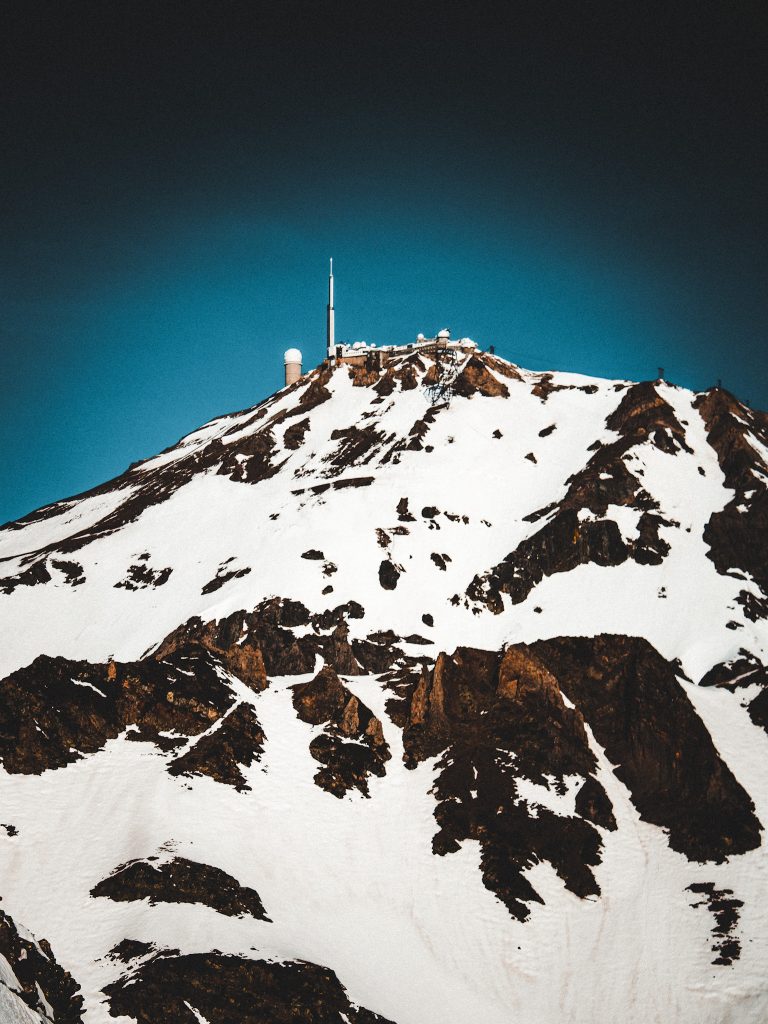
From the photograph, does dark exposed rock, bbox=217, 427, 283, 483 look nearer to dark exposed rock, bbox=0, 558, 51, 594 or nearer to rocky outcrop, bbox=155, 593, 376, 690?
dark exposed rock, bbox=0, 558, 51, 594

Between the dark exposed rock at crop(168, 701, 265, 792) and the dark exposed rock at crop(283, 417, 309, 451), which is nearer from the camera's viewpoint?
the dark exposed rock at crop(168, 701, 265, 792)

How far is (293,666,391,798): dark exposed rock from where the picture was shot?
1999 inches

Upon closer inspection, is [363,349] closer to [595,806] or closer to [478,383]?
[478,383]

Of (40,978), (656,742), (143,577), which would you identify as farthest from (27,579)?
(40,978)

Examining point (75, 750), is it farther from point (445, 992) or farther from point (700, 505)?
point (700, 505)

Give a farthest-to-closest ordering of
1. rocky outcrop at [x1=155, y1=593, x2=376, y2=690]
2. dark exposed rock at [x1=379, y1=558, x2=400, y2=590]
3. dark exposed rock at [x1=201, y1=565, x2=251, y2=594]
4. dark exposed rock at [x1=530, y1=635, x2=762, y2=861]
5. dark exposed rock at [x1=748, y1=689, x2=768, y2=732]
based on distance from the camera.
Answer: dark exposed rock at [x1=201, y1=565, x2=251, y2=594] → dark exposed rock at [x1=379, y1=558, x2=400, y2=590] → rocky outcrop at [x1=155, y1=593, x2=376, y2=690] → dark exposed rock at [x1=748, y1=689, x2=768, y2=732] → dark exposed rock at [x1=530, y1=635, x2=762, y2=861]

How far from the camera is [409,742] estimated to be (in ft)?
184

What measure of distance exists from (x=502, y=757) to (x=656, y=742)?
10.8 m

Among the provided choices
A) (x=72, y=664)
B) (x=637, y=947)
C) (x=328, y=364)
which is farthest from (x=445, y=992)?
(x=328, y=364)

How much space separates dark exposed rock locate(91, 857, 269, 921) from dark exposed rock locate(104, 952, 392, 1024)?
481 centimetres

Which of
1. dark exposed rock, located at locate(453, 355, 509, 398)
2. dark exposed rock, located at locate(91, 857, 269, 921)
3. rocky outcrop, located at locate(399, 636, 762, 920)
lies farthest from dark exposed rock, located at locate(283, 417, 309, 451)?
dark exposed rock, located at locate(91, 857, 269, 921)

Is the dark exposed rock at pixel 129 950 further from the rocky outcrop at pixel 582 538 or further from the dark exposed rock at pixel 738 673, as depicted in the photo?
the rocky outcrop at pixel 582 538

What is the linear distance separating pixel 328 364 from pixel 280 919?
120 meters

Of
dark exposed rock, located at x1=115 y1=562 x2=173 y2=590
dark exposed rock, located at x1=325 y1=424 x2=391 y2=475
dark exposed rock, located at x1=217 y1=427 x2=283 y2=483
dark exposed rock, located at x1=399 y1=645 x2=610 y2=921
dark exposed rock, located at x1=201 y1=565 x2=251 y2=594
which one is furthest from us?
dark exposed rock, located at x1=217 y1=427 x2=283 y2=483
